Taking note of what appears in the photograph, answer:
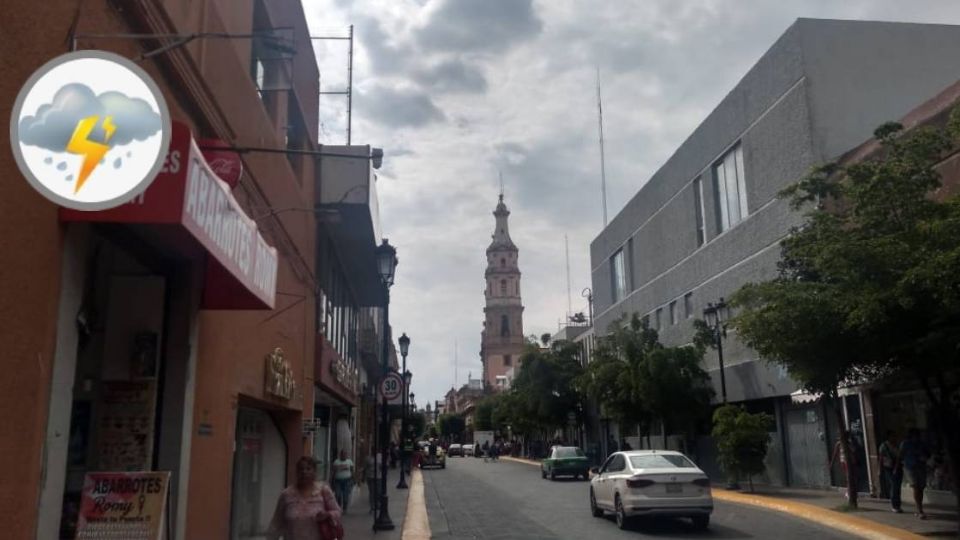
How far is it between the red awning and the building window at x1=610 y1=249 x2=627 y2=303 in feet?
121

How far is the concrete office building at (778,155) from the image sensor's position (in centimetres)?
2412

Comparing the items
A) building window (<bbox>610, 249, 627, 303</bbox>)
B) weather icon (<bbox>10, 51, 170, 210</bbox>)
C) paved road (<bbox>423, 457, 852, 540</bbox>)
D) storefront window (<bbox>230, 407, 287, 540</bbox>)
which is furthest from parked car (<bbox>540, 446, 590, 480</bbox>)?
weather icon (<bbox>10, 51, 170, 210</bbox>)

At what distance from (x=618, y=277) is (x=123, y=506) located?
1609 inches

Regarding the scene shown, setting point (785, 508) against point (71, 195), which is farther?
point (785, 508)

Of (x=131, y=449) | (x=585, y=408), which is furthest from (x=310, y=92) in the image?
(x=585, y=408)

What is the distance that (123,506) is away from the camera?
21.7 ft

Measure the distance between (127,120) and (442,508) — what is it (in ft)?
66.2

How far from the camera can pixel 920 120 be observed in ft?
62.1

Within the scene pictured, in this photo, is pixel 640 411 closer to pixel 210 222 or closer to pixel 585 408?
pixel 585 408

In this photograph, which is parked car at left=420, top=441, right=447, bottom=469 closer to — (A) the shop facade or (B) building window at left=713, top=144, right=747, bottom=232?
(B) building window at left=713, top=144, right=747, bottom=232

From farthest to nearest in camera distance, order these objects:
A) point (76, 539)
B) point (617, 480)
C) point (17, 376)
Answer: point (617, 480), point (76, 539), point (17, 376)

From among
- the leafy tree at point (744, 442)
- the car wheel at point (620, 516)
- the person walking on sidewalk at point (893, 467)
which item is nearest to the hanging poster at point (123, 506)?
the car wheel at point (620, 516)

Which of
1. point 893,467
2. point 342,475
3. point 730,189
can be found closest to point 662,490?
point 893,467

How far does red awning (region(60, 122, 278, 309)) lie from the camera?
5.64m
